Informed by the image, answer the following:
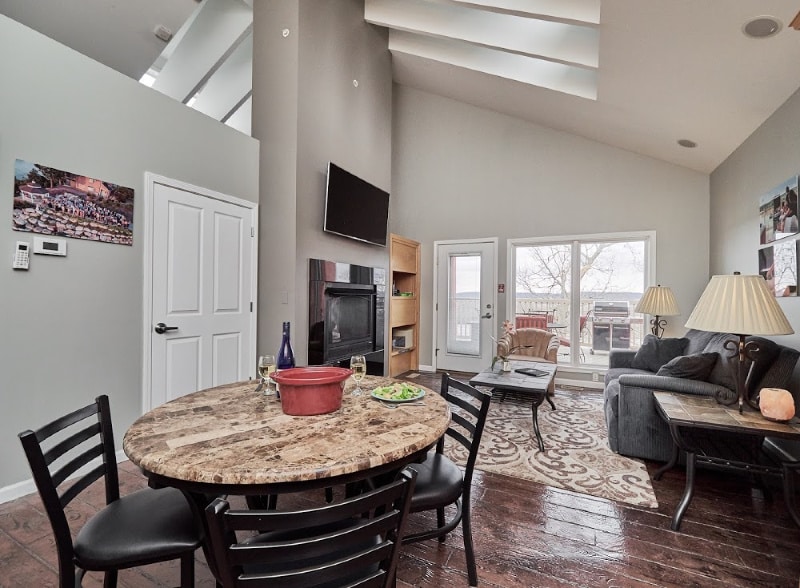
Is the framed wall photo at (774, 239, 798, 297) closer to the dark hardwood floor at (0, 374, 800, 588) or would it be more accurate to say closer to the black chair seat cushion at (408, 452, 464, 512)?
the dark hardwood floor at (0, 374, 800, 588)

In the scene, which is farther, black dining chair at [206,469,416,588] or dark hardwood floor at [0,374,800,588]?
dark hardwood floor at [0,374,800,588]

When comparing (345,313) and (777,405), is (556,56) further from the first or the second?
(345,313)

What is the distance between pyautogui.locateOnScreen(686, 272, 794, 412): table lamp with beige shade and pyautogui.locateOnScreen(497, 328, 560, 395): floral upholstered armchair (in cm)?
248

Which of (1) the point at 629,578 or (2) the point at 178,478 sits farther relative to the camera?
(1) the point at 629,578

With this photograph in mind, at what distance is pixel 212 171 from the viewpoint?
324 cm

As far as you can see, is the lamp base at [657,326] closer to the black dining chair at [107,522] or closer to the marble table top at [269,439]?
the marble table top at [269,439]

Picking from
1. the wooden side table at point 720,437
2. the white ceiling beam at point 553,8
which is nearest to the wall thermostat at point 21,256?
the white ceiling beam at point 553,8

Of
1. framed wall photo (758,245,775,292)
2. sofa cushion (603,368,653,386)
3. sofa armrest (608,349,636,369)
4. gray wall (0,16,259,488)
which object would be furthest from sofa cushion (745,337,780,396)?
gray wall (0,16,259,488)

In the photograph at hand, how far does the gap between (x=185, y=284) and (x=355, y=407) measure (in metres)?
2.26

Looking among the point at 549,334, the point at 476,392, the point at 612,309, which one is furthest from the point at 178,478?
the point at 612,309

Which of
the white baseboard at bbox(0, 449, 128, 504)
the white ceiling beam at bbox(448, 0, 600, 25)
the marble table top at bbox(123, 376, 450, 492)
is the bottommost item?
the white baseboard at bbox(0, 449, 128, 504)

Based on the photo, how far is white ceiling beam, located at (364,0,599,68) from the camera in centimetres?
324

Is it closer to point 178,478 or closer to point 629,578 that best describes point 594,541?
point 629,578

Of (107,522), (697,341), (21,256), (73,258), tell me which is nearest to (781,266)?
(697,341)
